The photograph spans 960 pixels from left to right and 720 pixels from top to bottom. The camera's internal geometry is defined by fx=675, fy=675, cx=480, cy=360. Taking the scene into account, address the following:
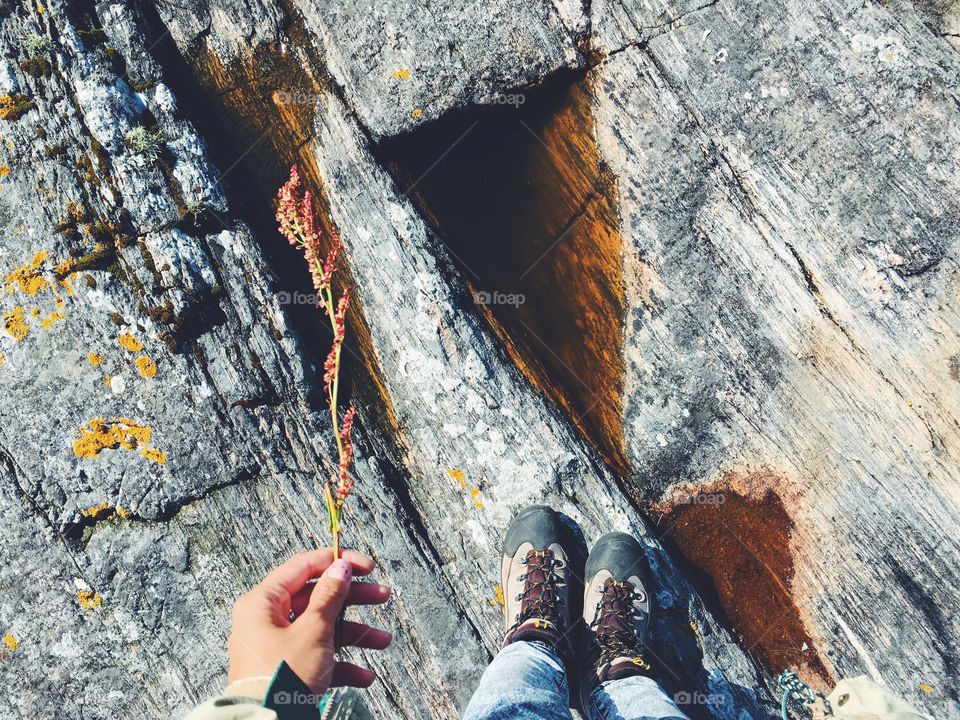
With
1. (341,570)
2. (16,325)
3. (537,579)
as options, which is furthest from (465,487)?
(16,325)

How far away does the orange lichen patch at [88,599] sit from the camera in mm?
4656

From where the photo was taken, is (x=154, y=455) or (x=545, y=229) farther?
(x=545, y=229)

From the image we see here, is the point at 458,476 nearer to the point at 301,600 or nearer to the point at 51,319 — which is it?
the point at 301,600

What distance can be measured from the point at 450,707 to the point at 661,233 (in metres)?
3.87

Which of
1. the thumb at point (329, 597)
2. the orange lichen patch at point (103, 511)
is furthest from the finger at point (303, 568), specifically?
the orange lichen patch at point (103, 511)

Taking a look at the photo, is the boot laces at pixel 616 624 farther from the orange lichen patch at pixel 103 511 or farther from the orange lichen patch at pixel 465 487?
the orange lichen patch at pixel 103 511

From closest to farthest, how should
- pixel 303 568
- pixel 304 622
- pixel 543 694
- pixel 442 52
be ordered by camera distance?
pixel 304 622
pixel 303 568
pixel 543 694
pixel 442 52

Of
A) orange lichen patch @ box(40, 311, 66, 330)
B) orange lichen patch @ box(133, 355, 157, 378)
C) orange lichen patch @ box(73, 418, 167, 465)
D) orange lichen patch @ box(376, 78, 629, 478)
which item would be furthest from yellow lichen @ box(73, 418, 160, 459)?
orange lichen patch @ box(376, 78, 629, 478)

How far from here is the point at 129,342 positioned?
471 cm

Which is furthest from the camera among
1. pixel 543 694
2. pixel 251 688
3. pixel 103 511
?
pixel 103 511

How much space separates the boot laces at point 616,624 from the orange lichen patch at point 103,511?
3.40 metres

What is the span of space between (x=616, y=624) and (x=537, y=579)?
629 mm

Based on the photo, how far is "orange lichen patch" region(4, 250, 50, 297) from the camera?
15.4 feet

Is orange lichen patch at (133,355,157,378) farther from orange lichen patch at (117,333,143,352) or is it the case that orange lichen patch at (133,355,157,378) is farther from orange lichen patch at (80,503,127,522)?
orange lichen patch at (80,503,127,522)
